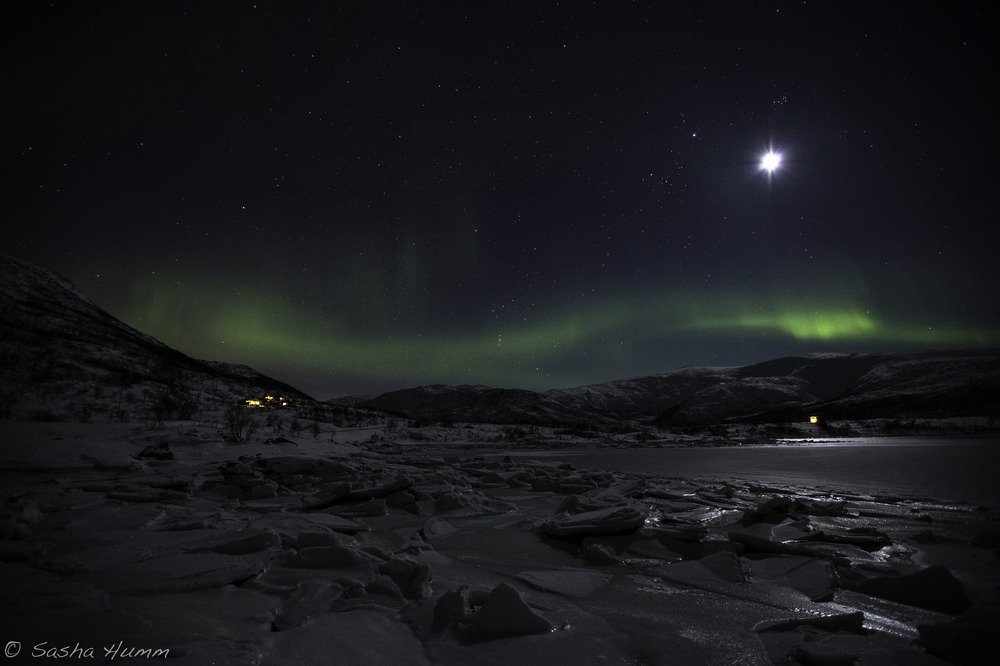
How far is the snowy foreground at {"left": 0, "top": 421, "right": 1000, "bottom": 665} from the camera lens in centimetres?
238

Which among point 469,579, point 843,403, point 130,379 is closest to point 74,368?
point 130,379

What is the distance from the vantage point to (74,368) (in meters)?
42.2

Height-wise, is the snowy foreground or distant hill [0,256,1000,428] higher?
distant hill [0,256,1000,428]

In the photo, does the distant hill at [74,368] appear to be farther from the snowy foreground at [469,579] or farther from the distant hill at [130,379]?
the snowy foreground at [469,579]

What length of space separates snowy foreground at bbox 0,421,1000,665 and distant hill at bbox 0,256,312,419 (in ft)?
64.6

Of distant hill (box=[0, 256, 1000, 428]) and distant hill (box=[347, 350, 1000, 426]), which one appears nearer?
distant hill (box=[0, 256, 1000, 428])

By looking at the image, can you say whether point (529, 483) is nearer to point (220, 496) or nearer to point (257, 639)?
point (220, 496)

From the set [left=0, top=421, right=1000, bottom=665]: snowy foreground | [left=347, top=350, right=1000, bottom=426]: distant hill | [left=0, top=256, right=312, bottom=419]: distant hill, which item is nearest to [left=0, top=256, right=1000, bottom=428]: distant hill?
[left=0, top=256, right=312, bottom=419]: distant hill

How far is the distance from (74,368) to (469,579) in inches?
2265

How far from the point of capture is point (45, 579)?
Result: 2951 millimetres

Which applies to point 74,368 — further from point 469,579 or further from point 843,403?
point 843,403

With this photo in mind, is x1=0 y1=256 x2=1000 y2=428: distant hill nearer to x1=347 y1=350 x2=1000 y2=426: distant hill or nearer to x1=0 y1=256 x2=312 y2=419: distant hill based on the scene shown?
x1=0 y1=256 x2=312 y2=419: distant hill

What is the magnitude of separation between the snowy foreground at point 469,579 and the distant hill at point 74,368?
19.7 metres

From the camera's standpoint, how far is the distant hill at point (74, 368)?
96.4 feet
